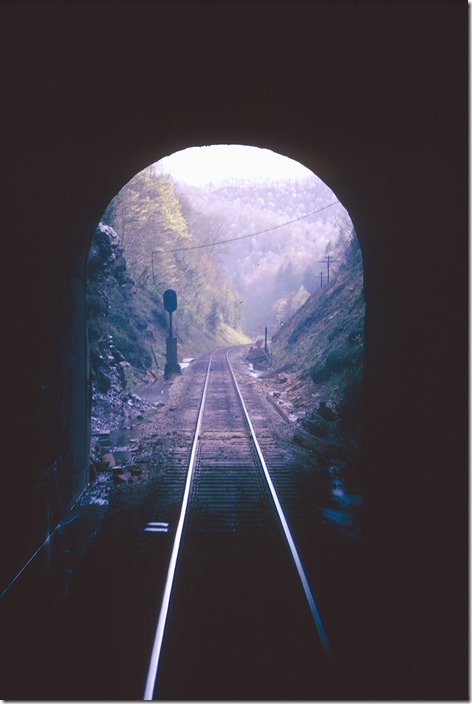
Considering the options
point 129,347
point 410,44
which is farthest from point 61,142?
point 129,347

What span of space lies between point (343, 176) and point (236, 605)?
18.4 ft

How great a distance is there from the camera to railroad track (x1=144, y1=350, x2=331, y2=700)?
136 inches

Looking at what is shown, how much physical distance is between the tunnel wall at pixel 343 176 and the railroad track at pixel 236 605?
602 millimetres

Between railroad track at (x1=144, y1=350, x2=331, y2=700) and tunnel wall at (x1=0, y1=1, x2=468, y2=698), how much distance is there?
60 centimetres

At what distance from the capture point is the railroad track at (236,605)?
11.3 feet

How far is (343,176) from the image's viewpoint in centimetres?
680

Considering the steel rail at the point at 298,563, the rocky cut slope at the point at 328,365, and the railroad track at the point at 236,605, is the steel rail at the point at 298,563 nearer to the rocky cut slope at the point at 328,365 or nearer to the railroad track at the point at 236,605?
the railroad track at the point at 236,605

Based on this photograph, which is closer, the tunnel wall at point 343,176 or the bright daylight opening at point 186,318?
the tunnel wall at point 343,176

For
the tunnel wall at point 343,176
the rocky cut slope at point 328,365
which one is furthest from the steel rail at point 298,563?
the rocky cut slope at point 328,365

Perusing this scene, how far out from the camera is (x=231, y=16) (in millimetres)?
4117

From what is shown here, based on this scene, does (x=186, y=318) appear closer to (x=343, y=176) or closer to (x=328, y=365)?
(x=328, y=365)

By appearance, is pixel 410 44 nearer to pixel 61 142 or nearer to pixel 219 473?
pixel 61 142

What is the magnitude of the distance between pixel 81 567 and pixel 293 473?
406cm

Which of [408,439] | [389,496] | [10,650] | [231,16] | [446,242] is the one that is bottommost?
[10,650]
